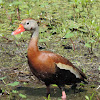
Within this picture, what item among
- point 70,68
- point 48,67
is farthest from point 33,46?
point 70,68

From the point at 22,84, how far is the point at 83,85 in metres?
1.11

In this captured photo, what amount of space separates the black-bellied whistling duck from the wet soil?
0.27m

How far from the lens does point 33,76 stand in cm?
608

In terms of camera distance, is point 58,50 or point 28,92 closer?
point 28,92

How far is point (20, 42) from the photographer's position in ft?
24.8

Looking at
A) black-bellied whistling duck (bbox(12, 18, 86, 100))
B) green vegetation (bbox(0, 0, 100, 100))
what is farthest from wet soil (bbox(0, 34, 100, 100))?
black-bellied whistling duck (bbox(12, 18, 86, 100))

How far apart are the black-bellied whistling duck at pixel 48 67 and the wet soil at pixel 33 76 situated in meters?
0.27

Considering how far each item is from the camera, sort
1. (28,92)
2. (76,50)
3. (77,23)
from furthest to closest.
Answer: (77,23) < (76,50) < (28,92)

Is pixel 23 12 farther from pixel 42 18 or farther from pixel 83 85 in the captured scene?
pixel 83 85

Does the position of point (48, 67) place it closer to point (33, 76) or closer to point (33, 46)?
point (33, 46)

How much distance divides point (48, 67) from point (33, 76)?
1.20 metres

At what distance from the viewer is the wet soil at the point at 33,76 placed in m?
5.54

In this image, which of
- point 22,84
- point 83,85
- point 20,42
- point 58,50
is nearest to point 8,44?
point 20,42

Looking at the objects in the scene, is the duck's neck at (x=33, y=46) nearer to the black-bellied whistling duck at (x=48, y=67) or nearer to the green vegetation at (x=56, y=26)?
the black-bellied whistling duck at (x=48, y=67)
